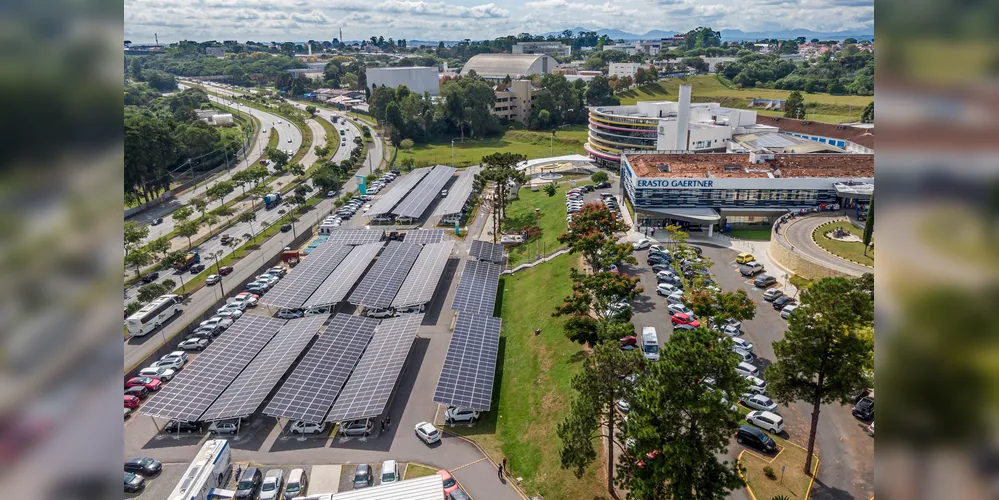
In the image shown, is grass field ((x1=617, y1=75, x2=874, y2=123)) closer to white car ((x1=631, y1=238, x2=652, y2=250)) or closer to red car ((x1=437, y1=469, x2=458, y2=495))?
white car ((x1=631, y1=238, x2=652, y2=250))

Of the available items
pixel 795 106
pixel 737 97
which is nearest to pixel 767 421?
pixel 795 106

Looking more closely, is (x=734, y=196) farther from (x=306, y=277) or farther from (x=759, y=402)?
(x=306, y=277)

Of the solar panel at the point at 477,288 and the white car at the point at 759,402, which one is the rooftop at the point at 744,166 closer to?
the solar panel at the point at 477,288

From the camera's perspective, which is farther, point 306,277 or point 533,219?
point 533,219

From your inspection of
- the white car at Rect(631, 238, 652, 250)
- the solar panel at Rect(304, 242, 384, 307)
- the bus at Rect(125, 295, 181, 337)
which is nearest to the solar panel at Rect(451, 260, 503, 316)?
the solar panel at Rect(304, 242, 384, 307)

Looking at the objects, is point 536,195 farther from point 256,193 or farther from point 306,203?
point 256,193

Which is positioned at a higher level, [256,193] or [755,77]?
[755,77]
